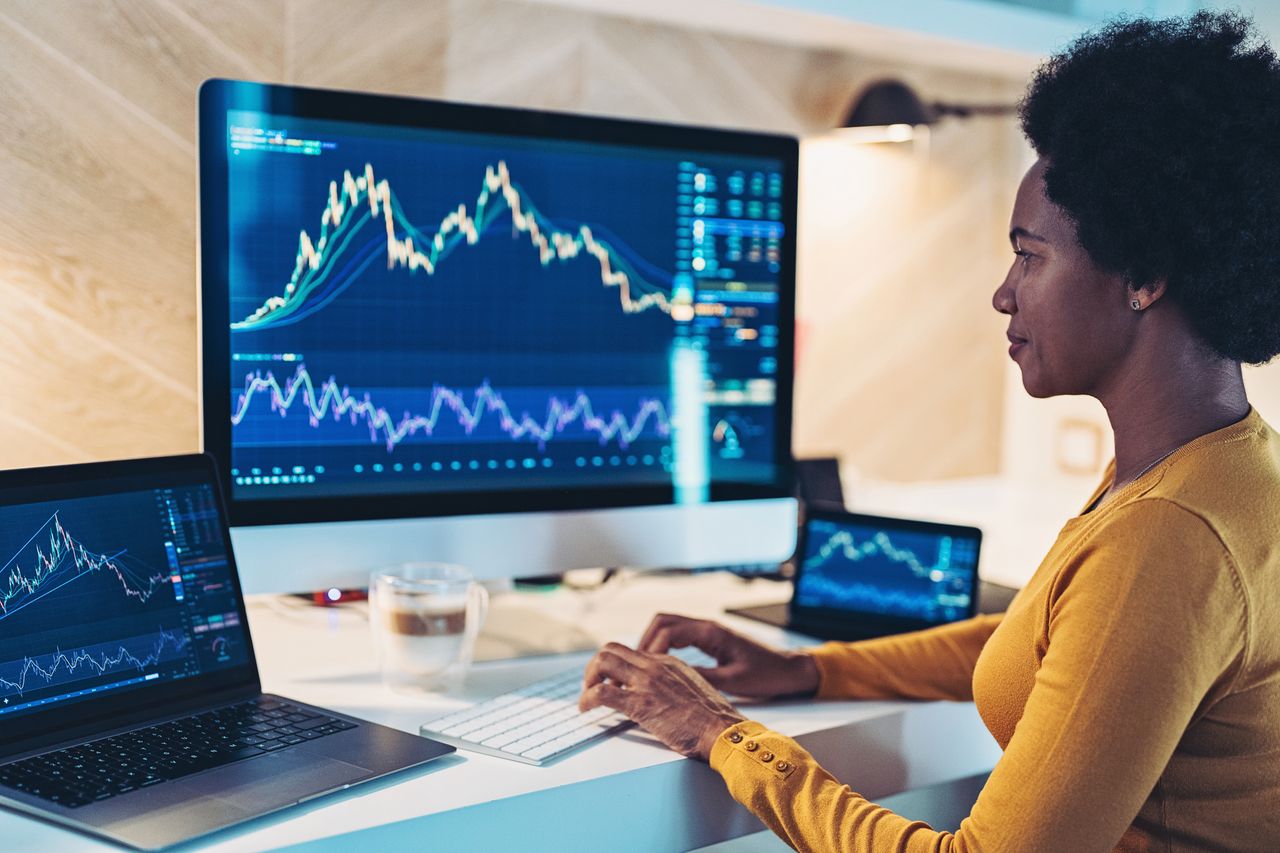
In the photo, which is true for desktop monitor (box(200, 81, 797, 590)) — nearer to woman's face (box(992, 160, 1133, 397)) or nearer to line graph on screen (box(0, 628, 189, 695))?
line graph on screen (box(0, 628, 189, 695))

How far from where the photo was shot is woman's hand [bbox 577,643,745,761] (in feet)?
3.58

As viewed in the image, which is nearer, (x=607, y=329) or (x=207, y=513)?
(x=207, y=513)

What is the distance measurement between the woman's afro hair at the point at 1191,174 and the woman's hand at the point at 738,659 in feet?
1.68

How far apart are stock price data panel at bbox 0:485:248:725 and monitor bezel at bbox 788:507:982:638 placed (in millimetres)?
666

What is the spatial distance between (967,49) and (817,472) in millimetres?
758

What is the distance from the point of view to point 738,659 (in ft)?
4.16

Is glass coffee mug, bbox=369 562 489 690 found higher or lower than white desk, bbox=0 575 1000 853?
higher

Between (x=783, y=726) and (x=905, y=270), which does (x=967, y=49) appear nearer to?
(x=905, y=270)

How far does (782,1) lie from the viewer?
1.58m

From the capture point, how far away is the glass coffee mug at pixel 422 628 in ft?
3.99

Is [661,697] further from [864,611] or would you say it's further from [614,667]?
[864,611]

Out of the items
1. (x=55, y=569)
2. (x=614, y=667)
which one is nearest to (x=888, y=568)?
(x=614, y=667)

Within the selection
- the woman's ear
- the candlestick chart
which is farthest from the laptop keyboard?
the woman's ear

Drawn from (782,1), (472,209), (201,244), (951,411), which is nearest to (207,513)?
(201,244)
